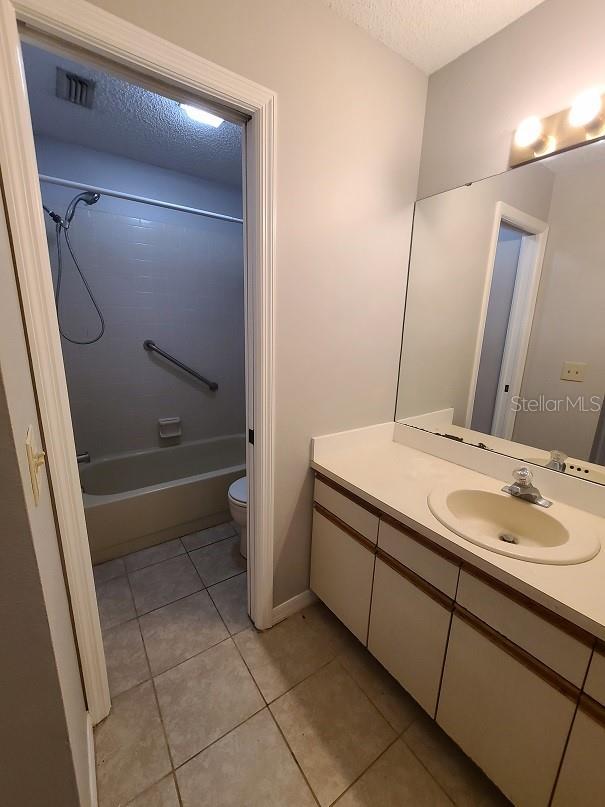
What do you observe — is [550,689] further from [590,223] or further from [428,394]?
[590,223]

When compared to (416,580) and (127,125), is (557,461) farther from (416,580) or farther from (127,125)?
(127,125)

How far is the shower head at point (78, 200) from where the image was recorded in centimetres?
206

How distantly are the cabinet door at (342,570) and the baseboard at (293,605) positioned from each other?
0.08 m

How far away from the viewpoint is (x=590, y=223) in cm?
110

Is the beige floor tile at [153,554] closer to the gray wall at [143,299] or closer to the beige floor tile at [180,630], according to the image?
the beige floor tile at [180,630]

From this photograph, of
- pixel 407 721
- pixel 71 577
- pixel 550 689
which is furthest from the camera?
pixel 407 721

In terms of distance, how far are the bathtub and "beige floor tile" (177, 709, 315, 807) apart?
1.19 meters

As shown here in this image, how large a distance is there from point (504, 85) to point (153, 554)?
9.17 feet

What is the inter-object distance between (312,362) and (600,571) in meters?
1.08

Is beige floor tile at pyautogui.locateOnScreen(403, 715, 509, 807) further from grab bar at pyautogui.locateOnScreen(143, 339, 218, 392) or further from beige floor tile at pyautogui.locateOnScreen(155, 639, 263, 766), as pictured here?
grab bar at pyautogui.locateOnScreen(143, 339, 218, 392)

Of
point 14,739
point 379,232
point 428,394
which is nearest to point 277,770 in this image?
point 14,739

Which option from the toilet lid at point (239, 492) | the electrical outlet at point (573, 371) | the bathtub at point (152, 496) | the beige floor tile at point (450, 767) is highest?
the electrical outlet at point (573, 371)

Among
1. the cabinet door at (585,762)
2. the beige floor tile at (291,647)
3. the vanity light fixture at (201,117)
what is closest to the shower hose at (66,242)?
the vanity light fixture at (201,117)

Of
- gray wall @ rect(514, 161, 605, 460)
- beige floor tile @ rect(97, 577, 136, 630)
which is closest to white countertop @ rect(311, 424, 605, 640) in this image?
gray wall @ rect(514, 161, 605, 460)
